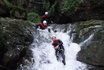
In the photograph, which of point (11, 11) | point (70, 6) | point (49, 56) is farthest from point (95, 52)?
point (11, 11)

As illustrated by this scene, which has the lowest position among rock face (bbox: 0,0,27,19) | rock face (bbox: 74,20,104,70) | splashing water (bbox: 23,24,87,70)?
splashing water (bbox: 23,24,87,70)

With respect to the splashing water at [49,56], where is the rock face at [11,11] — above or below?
above

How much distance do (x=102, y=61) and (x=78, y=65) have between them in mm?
1102

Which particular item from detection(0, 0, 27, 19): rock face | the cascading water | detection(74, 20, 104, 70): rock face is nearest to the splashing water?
the cascading water

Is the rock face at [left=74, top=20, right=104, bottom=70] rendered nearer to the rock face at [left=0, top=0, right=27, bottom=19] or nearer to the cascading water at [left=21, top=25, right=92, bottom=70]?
the cascading water at [left=21, top=25, right=92, bottom=70]

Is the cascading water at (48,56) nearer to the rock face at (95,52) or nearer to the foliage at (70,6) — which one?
the rock face at (95,52)

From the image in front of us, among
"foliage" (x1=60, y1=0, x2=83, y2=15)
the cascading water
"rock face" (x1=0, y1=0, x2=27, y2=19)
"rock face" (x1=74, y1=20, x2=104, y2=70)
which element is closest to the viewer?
"rock face" (x1=74, y1=20, x2=104, y2=70)

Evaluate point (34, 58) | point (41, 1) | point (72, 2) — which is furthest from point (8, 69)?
point (41, 1)

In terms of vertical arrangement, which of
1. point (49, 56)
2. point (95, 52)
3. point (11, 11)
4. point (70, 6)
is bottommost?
point (49, 56)

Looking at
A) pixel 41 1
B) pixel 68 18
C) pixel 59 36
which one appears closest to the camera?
pixel 59 36

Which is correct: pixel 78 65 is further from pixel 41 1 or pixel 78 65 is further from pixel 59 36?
pixel 41 1

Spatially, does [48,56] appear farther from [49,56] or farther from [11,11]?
[11,11]

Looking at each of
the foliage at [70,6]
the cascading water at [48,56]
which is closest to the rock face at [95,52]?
the cascading water at [48,56]

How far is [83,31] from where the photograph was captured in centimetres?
731
